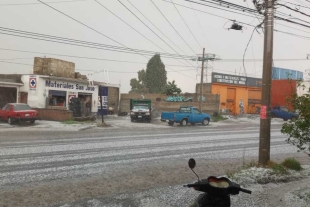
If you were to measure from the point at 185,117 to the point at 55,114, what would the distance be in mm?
11537

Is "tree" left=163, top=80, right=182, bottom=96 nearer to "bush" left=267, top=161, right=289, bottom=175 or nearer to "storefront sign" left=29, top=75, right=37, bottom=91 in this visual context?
"storefront sign" left=29, top=75, right=37, bottom=91

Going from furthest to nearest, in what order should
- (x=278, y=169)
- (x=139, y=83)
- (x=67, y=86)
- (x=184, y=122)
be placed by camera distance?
(x=139, y=83), (x=67, y=86), (x=184, y=122), (x=278, y=169)

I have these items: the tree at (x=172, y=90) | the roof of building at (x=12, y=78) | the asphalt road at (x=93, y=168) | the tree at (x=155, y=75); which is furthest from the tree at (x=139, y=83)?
the asphalt road at (x=93, y=168)

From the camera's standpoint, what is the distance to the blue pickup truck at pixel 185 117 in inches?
1115

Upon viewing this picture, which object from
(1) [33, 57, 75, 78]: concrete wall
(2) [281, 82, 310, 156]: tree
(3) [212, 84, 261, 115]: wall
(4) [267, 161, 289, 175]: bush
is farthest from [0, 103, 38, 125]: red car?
(3) [212, 84, 261, 115]: wall

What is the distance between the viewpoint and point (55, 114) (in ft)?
90.3

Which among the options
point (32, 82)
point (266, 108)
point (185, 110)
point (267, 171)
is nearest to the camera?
point (267, 171)

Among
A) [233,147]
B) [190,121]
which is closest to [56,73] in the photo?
[190,121]

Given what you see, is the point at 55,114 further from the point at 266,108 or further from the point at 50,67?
the point at 266,108

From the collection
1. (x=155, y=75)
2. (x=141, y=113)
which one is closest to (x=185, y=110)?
(x=141, y=113)

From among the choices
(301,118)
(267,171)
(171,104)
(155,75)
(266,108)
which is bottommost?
(267,171)

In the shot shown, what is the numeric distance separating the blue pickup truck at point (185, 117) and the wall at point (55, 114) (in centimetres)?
857

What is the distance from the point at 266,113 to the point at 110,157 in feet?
17.6

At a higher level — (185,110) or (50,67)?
(50,67)
